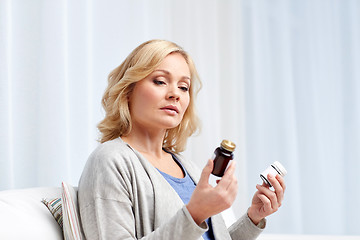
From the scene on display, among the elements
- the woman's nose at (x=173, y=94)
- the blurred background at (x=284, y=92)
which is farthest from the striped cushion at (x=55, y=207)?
the blurred background at (x=284, y=92)

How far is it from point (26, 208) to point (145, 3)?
49.7 inches

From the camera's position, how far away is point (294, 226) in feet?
7.27

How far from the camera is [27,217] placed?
94 centimetres

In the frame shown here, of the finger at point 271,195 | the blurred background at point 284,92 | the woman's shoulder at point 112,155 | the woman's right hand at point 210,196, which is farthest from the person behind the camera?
the blurred background at point 284,92

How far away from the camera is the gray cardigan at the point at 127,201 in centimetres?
86

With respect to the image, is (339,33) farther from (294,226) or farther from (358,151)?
(294,226)

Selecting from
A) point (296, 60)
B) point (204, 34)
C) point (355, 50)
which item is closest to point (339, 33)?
point (355, 50)

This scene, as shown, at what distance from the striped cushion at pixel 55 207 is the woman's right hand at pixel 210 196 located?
1.14 feet

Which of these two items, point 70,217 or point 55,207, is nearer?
point 70,217

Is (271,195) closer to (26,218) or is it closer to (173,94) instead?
(173,94)

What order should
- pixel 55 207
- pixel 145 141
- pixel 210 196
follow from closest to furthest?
1. pixel 210 196
2. pixel 55 207
3. pixel 145 141

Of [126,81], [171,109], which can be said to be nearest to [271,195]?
[171,109]

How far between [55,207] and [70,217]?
144mm

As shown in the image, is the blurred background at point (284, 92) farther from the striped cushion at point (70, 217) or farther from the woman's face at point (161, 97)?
the striped cushion at point (70, 217)
